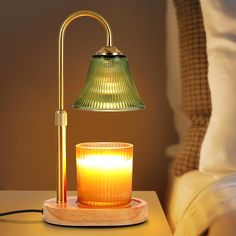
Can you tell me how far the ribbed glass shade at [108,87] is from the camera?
133 cm

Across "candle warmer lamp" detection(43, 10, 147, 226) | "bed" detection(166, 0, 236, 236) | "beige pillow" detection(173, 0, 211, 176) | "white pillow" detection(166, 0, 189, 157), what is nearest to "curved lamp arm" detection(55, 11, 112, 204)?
"candle warmer lamp" detection(43, 10, 147, 226)

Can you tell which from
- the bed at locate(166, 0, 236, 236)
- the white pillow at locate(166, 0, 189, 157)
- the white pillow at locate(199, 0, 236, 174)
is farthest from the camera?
the white pillow at locate(166, 0, 189, 157)

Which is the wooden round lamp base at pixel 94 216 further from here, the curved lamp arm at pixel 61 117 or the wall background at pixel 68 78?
the wall background at pixel 68 78

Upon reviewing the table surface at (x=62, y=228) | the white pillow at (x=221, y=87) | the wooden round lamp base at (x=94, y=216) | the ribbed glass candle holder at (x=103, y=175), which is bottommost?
the table surface at (x=62, y=228)

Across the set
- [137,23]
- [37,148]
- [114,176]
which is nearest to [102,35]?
[137,23]

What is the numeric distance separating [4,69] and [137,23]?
45 centimetres

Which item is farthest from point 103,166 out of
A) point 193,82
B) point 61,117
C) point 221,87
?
point 193,82

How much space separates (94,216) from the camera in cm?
132

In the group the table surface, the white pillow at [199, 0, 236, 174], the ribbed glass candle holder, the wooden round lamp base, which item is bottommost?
the table surface

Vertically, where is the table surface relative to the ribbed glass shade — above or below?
below

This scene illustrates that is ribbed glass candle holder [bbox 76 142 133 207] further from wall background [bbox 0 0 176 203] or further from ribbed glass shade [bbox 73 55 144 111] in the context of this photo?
wall background [bbox 0 0 176 203]

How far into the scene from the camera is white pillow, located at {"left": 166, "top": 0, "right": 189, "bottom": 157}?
6.41 feet

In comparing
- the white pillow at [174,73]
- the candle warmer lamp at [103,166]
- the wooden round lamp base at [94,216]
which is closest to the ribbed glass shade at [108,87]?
the candle warmer lamp at [103,166]

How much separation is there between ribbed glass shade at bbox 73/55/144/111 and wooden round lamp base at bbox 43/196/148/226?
0.22 m
